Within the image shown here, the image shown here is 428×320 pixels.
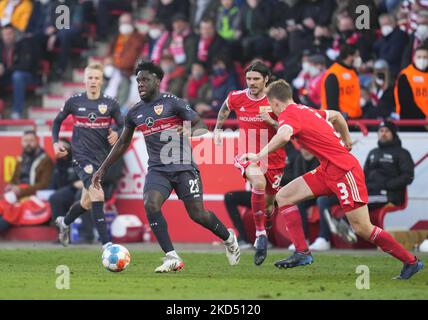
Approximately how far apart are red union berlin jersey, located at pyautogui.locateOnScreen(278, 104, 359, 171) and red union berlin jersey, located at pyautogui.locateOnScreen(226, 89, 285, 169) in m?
2.20

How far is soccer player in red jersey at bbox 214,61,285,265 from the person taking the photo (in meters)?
14.8

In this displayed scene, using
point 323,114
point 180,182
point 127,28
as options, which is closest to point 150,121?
point 180,182

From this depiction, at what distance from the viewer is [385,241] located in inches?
490

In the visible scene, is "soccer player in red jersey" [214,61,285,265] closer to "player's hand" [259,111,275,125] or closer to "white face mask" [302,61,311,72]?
"player's hand" [259,111,275,125]

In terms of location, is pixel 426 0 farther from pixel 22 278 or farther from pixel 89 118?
pixel 22 278

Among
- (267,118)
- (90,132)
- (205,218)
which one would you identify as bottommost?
(205,218)

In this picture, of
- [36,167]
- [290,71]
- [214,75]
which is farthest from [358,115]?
[36,167]

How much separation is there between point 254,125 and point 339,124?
2.11 m

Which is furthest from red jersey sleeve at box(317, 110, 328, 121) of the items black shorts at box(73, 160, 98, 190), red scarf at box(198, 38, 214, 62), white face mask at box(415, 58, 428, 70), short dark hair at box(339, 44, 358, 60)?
red scarf at box(198, 38, 214, 62)

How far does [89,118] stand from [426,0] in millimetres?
7440

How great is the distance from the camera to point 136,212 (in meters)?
19.8

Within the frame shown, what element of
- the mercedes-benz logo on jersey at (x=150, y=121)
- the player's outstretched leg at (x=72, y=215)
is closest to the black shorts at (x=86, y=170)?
the player's outstretched leg at (x=72, y=215)

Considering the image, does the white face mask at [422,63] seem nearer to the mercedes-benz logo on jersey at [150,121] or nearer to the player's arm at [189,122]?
the player's arm at [189,122]

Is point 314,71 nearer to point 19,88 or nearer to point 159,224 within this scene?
point 19,88
